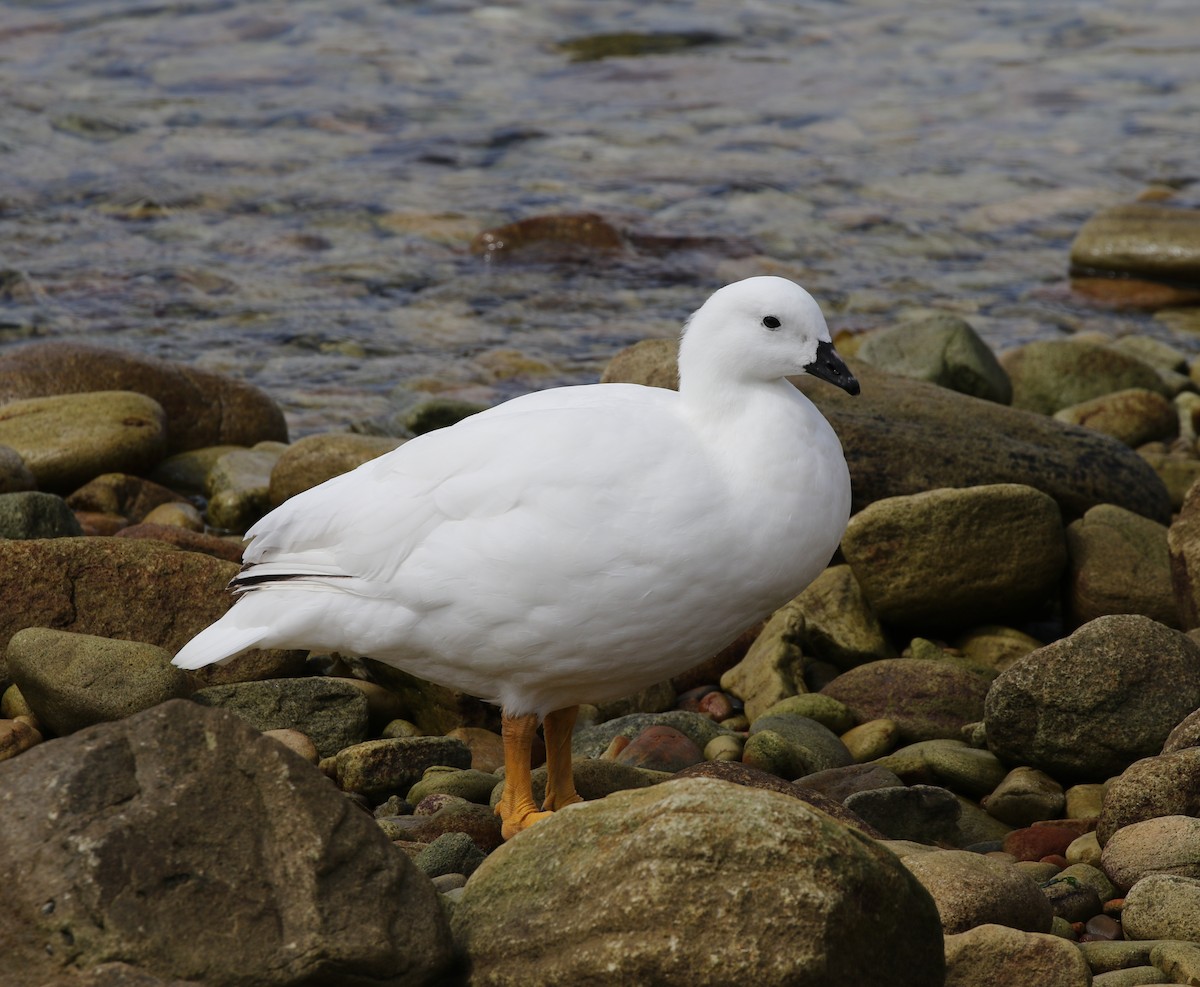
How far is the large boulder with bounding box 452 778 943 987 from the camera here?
11.9ft

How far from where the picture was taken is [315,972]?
11.9 feet

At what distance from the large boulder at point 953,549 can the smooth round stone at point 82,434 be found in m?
4.11

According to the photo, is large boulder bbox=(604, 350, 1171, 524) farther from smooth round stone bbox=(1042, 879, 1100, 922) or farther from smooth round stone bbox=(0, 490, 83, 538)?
smooth round stone bbox=(1042, 879, 1100, 922)

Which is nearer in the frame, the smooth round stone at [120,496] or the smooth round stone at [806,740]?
the smooth round stone at [806,740]

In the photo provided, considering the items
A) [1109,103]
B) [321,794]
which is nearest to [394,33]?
[1109,103]

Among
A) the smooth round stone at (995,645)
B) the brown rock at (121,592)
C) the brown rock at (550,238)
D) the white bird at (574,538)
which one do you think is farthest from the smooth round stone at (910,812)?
the brown rock at (550,238)

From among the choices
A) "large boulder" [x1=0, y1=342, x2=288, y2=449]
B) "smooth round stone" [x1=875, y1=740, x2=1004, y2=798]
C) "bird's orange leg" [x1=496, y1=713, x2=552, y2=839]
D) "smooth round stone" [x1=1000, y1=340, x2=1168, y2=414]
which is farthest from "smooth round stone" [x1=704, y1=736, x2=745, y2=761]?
"smooth round stone" [x1=1000, y1=340, x2=1168, y2=414]

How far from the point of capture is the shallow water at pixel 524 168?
12602 mm

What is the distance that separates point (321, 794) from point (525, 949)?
61cm

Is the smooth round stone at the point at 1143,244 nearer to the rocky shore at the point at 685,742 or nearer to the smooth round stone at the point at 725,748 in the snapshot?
the rocky shore at the point at 685,742

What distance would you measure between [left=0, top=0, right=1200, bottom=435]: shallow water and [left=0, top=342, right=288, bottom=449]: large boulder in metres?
0.85

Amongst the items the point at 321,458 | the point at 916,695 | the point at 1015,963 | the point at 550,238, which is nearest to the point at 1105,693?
the point at 916,695

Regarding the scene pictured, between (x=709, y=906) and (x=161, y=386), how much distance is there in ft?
22.9

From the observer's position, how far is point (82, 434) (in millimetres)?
8781
